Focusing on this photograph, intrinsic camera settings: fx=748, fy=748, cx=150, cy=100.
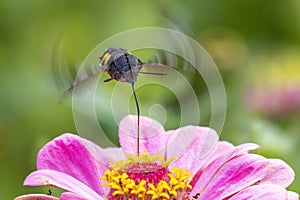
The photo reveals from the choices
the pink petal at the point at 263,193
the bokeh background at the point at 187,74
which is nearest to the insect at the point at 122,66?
the pink petal at the point at 263,193

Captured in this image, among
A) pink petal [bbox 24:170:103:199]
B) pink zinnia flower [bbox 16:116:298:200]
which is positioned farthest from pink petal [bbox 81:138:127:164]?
pink petal [bbox 24:170:103:199]

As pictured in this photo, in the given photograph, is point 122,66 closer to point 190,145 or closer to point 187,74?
point 190,145

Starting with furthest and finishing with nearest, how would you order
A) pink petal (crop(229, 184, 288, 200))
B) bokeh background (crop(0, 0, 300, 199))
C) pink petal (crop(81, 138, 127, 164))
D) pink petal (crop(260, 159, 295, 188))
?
bokeh background (crop(0, 0, 300, 199)) < pink petal (crop(81, 138, 127, 164)) < pink petal (crop(260, 159, 295, 188)) < pink petal (crop(229, 184, 288, 200))

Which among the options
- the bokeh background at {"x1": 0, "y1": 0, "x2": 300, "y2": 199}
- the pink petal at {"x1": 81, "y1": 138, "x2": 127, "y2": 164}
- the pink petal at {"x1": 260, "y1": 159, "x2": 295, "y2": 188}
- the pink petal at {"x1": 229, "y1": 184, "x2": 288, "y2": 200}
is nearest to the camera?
the pink petal at {"x1": 229, "y1": 184, "x2": 288, "y2": 200}

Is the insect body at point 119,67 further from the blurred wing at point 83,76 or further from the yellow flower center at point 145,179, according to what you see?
the yellow flower center at point 145,179

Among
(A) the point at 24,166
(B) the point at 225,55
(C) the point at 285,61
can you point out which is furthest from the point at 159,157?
(C) the point at 285,61

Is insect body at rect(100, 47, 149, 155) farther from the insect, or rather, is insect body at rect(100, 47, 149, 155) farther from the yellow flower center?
the yellow flower center

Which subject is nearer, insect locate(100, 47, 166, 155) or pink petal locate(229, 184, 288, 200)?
pink petal locate(229, 184, 288, 200)

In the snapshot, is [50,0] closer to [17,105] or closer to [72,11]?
[72,11]
